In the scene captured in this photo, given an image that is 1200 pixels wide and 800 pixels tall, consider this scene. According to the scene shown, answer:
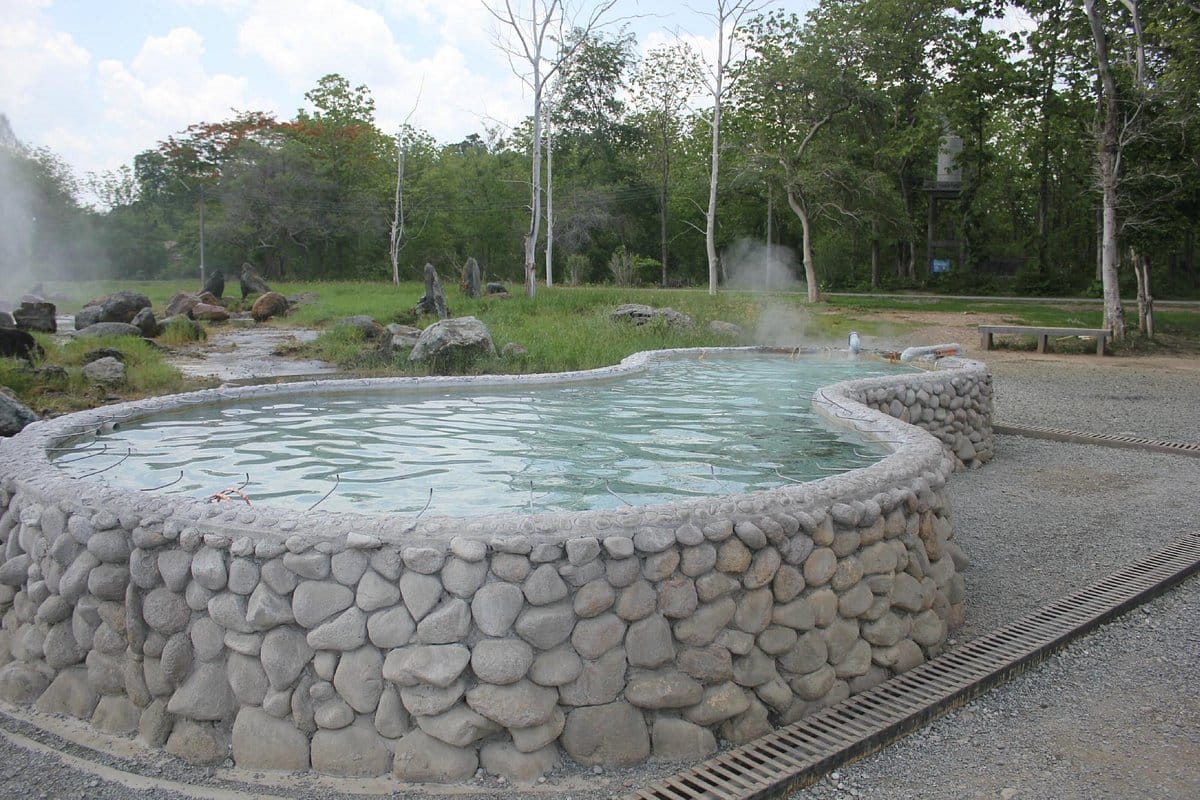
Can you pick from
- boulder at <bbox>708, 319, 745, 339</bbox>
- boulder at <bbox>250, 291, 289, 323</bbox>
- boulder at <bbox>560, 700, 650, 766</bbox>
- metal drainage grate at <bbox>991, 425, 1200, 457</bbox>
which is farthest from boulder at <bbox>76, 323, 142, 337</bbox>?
boulder at <bbox>560, 700, 650, 766</bbox>

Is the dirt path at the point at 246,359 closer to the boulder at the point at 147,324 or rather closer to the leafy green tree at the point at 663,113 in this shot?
the boulder at the point at 147,324

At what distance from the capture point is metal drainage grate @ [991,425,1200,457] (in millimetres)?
7430

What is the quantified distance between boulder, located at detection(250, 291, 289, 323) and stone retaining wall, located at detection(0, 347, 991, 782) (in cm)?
1531

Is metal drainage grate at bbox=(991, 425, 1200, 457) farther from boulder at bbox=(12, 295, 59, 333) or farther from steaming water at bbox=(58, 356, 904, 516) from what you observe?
boulder at bbox=(12, 295, 59, 333)

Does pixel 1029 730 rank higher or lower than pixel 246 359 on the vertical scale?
lower

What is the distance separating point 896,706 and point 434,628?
1.64 metres

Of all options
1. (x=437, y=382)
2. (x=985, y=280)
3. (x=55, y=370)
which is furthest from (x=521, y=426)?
(x=985, y=280)

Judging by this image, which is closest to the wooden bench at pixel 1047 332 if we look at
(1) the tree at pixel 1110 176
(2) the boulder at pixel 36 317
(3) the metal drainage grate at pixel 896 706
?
(1) the tree at pixel 1110 176

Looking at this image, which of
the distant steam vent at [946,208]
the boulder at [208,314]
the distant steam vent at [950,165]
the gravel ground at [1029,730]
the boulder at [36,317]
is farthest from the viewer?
the distant steam vent at [946,208]

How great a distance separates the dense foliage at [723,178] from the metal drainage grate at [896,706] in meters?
15.1

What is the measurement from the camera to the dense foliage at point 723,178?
73.5 ft

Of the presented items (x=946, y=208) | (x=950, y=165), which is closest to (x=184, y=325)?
(x=950, y=165)

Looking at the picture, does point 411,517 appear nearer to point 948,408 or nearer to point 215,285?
point 948,408

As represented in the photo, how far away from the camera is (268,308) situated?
17.9 m
